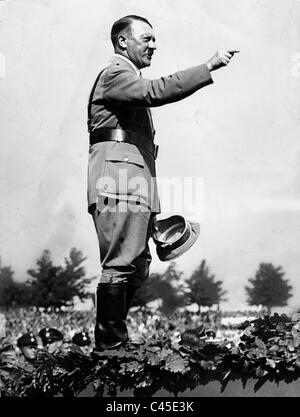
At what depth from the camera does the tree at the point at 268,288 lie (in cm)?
7231

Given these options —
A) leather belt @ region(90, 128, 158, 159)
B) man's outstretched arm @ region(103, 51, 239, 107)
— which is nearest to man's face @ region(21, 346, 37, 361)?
leather belt @ region(90, 128, 158, 159)

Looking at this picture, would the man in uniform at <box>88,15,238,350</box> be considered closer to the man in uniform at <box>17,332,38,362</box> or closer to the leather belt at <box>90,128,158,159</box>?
the leather belt at <box>90,128,158,159</box>

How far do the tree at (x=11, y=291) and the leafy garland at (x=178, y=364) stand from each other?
54328 mm

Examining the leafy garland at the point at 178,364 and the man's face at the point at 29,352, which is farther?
the man's face at the point at 29,352

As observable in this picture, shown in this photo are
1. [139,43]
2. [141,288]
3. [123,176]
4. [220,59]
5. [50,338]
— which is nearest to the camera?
[220,59]

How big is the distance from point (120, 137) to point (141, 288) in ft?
191

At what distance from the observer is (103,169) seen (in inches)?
197

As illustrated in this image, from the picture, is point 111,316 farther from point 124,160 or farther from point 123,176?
point 124,160

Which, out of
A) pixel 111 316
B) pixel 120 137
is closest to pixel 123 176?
pixel 120 137

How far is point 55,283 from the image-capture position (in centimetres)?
6656

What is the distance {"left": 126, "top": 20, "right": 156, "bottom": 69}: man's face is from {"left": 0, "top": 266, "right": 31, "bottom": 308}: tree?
53.9 m

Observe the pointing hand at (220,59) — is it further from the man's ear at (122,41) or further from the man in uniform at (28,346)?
the man in uniform at (28,346)

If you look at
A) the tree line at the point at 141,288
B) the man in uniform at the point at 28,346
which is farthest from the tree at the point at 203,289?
the man in uniform at the point at 28,346
